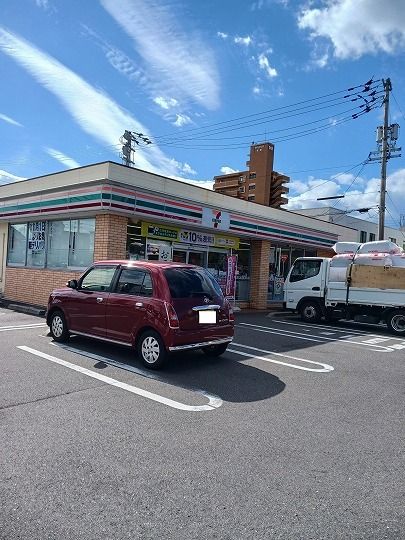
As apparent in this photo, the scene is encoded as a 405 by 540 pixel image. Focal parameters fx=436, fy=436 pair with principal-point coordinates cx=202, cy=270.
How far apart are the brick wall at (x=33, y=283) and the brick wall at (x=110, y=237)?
1343mm

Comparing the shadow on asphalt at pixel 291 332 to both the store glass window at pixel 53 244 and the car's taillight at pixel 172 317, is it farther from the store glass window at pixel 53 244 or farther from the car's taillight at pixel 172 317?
the store glass window at pixel 53 244

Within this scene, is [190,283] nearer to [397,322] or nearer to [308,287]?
[397,322]

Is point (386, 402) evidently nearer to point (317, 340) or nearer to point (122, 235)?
point (317, 340)

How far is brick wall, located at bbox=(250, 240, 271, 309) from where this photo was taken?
17453mm

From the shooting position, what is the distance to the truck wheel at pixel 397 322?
12609 millimetres

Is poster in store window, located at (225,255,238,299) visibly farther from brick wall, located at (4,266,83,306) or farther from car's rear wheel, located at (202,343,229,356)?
car's rear wheel, located at (202,343,229,356)

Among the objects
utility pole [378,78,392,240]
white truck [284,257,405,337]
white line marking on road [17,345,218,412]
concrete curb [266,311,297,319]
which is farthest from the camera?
utility pole [378,78,392,240]

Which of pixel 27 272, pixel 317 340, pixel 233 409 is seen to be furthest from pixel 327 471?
pixel 27 272

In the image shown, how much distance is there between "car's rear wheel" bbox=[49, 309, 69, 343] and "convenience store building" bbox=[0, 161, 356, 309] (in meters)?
3.61

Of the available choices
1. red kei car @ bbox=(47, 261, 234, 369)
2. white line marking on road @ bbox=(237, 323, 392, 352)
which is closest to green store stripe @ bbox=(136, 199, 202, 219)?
white line marking on road @ bbox=(237, 323, 392, 352)

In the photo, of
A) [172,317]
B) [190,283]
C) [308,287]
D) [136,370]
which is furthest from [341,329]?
[136,370]

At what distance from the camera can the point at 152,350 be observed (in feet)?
22.0

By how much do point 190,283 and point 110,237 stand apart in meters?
5.65

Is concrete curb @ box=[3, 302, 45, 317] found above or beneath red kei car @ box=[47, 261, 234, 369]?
beneath
